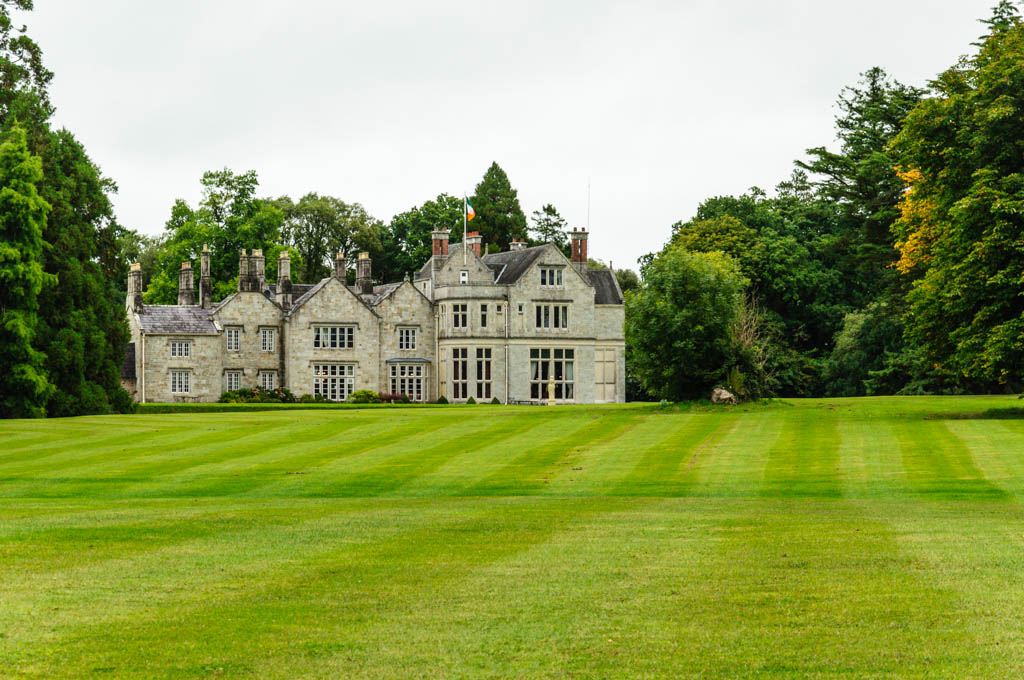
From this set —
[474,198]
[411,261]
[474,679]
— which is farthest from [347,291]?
[474,679]

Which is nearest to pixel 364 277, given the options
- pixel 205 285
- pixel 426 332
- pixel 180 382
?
pixel 426 332

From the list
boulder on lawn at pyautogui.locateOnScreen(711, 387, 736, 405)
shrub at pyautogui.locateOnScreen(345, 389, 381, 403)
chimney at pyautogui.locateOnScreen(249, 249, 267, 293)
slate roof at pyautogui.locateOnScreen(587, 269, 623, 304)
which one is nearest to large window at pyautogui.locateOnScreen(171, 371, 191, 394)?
chimney at pyautogui.locateOnScreen(249, 249, 267, 293)

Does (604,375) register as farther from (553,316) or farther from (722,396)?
(722,396)

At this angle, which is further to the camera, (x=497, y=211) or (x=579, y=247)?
(x=497, y=211)

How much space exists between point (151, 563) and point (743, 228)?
257ft

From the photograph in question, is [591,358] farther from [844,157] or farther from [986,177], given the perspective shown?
[986,177]

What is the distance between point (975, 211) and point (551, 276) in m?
38.3

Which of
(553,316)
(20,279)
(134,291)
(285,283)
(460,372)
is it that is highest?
(285,283)

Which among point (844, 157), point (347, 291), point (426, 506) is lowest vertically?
point (426, 506)

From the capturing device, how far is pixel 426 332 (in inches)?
3073

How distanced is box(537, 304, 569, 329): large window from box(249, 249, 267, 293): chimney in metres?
17.1

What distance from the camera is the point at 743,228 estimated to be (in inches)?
3494

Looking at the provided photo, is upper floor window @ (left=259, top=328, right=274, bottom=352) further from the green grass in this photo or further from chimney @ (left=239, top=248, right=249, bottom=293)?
the green grass

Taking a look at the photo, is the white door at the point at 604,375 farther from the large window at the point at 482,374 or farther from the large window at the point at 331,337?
the large window at the point at 331,337
